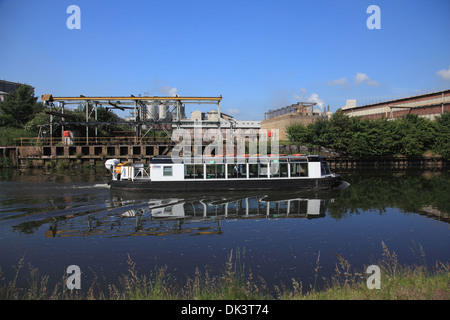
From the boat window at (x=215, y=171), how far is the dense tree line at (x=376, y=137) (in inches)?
1058

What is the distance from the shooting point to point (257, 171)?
24594 mm

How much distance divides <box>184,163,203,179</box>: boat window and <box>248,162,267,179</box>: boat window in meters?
3.91

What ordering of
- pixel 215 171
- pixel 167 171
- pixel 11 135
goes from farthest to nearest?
1. pixel 11 135
2. pixel 215 171
3. pixel 167 171

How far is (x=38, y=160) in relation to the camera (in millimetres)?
41562

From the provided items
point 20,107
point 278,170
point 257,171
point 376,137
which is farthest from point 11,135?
point 376,137

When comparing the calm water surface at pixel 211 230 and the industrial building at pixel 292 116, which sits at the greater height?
the industrial building at pixel 292 116

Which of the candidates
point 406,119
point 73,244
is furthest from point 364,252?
point 406,119

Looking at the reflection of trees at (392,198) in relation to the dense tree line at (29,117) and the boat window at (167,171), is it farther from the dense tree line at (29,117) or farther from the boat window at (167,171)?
the dense tree line at (29,117)

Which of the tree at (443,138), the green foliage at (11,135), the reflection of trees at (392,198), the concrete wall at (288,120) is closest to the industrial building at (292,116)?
the concrete wall at (288,120)

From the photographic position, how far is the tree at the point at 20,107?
57406mm

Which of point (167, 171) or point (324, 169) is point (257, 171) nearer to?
point (324, 169)

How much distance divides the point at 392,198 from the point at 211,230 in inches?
595
